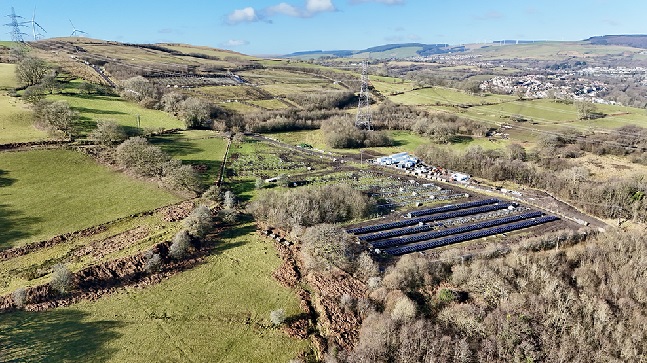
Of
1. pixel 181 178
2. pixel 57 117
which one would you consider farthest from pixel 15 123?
pixel 181 178

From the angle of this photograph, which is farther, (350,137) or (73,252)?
(350,137)

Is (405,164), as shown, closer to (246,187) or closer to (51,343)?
(246,187)

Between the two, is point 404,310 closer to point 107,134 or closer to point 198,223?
point 198,223

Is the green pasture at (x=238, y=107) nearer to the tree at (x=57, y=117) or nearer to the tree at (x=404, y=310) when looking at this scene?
the tree at (x=57, y=117)

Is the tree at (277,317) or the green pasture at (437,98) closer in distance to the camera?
the tree at (277,317)

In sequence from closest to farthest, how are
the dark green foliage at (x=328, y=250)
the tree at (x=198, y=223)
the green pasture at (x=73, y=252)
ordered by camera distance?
the green pasture at (x=73, y=252), the dark green foliage at (x=328, y=250), the tree at (x=198, y=223)

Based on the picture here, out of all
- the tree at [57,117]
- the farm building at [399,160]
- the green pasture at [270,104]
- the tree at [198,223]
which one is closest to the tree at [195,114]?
the green pasture at [270,104]

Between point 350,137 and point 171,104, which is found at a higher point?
point 171,104
